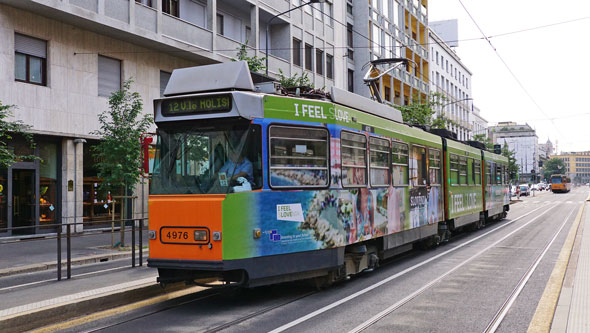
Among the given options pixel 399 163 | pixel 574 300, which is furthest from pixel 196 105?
pixel 574 300

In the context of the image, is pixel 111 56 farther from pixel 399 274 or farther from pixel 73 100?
pixel 399 274

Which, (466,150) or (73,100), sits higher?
(73,100)

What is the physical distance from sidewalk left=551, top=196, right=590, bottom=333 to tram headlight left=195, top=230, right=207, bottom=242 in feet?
14.4

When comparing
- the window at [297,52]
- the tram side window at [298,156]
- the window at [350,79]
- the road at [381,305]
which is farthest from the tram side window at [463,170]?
the window at [350,79]

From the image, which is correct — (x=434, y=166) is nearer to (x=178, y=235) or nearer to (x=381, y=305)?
(x=381, y=305)

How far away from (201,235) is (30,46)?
1391 cm

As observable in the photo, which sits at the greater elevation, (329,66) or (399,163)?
(329,66)

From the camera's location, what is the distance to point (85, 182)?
19938 mm

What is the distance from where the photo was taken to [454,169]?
51.4ft

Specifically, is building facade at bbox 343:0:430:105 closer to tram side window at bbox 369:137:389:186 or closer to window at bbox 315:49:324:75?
window at bbox 315:49:324:75

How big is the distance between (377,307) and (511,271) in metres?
4.23

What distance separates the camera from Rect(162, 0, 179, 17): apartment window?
2186cm

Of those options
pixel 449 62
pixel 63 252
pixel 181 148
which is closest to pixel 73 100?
pixel 63 252

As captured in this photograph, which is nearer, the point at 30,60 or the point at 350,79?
the point at 30,60
